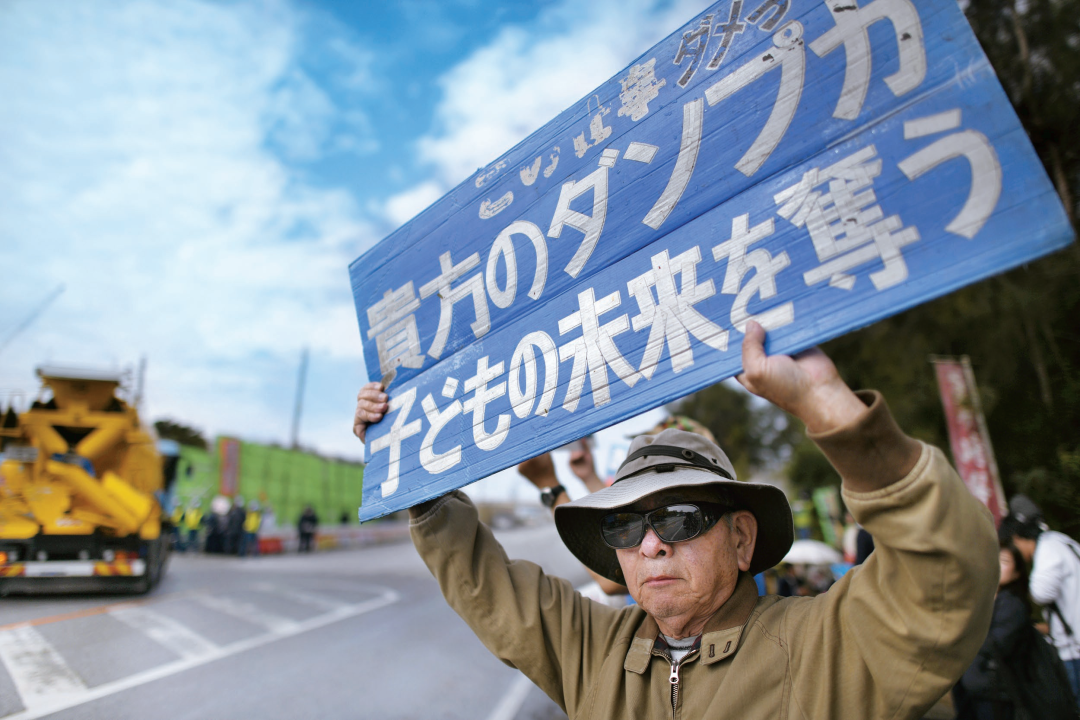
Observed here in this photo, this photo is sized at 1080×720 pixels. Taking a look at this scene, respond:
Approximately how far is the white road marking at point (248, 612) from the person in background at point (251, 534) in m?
10.5

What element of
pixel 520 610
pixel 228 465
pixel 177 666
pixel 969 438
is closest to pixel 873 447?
pixel 520 610

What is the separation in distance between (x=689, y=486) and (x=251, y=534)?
20.4 meters

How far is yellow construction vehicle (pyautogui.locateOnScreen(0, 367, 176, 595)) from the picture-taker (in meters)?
8.07

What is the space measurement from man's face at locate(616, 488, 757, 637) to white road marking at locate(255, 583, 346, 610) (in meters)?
8.41

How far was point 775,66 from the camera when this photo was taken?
5.09ft

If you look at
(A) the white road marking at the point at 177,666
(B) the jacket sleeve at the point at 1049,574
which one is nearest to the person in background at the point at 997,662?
(B) the jacket sleeve at the point at 1049,574

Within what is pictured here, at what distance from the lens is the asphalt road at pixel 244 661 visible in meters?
4.32

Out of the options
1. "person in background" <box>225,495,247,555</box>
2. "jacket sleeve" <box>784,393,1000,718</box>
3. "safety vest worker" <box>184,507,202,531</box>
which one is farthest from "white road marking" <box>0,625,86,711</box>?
"safety vest worker" <box>184,507,202,531</box>

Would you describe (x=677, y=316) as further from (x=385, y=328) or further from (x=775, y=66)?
(x=385, y=328)

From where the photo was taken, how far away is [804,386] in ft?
4.27

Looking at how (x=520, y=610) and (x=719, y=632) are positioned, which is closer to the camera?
(x=719, y=632)

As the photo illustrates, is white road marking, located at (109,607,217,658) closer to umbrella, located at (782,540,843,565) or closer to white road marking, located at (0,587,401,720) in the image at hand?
white road marking, located at (0,587,401,720)

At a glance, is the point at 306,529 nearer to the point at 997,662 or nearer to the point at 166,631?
the point at 166,631

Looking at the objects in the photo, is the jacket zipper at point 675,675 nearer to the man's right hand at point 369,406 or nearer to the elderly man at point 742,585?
the elderly man at point 742,585
